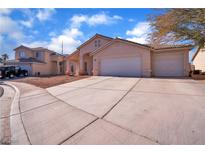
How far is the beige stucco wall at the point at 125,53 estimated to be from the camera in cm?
1316

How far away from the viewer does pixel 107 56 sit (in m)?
15.3

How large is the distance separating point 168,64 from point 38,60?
79.6ft

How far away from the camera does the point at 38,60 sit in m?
26.9

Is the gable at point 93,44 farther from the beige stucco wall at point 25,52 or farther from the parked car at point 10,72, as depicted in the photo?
the beige stucco wall at point 25,52

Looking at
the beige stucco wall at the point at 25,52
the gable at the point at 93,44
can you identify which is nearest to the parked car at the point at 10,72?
the beige stucco wall at the point at 25,52

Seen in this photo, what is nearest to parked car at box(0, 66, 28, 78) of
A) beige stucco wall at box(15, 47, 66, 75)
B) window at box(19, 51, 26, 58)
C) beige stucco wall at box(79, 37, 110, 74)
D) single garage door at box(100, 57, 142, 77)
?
beige stucco wall at box(15, 47, 66, 75)

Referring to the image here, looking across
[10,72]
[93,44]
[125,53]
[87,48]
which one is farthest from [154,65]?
[10,72]

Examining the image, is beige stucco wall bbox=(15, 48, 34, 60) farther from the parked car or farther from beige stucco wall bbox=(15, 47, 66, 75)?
the parked car

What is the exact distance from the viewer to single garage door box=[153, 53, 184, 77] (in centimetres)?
1255

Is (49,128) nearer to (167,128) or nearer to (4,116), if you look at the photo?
(4,116)

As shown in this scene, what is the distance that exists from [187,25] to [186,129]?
9068 mm

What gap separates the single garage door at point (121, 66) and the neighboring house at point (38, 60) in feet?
48.0
